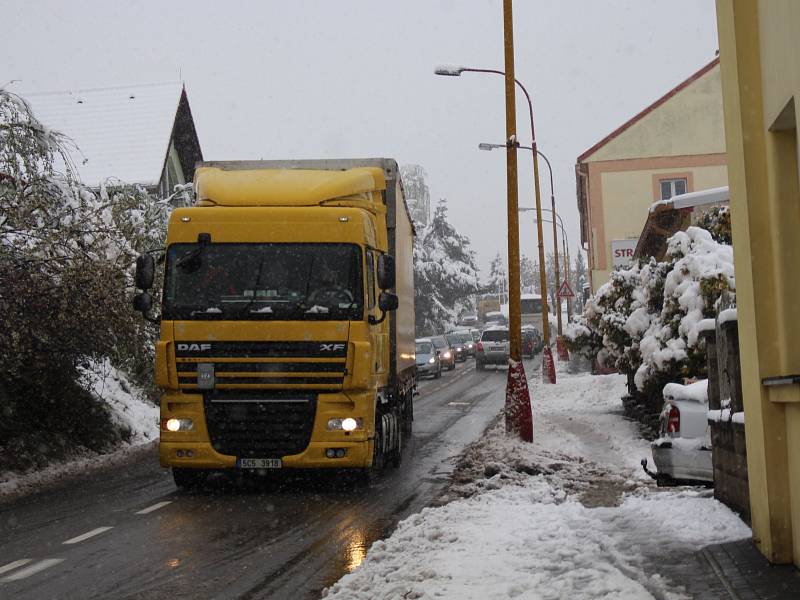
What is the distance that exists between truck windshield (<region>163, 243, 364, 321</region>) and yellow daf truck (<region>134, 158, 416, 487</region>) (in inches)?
0.4

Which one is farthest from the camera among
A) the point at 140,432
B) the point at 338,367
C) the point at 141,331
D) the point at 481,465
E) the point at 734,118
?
the point at 140,432

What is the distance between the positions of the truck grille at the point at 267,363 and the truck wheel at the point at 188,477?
156 cm

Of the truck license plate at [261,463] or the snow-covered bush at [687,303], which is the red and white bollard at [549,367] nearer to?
the snow-covered bush at [687,303]

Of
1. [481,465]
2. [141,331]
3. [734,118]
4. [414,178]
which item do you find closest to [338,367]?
[481,465]

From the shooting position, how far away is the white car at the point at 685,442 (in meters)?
10.1

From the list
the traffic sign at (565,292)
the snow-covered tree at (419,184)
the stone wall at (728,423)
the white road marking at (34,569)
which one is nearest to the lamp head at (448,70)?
the stone wall at (728,423)

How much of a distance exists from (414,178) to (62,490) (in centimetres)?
16476

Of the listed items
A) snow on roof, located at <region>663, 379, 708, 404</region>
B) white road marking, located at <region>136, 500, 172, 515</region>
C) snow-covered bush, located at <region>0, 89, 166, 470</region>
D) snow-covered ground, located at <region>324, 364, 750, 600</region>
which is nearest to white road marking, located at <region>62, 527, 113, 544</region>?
white road marking, located at <region>136, 500, 172, 515</region>

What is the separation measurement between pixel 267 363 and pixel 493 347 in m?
36.5

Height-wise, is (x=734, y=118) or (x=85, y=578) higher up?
(x=734, y=118)

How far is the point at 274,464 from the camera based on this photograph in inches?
462

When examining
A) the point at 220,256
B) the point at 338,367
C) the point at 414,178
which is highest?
the point at 414,178

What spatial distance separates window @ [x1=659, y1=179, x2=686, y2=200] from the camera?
4613cm

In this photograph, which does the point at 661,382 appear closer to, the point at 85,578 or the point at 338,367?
the point at 338,367
